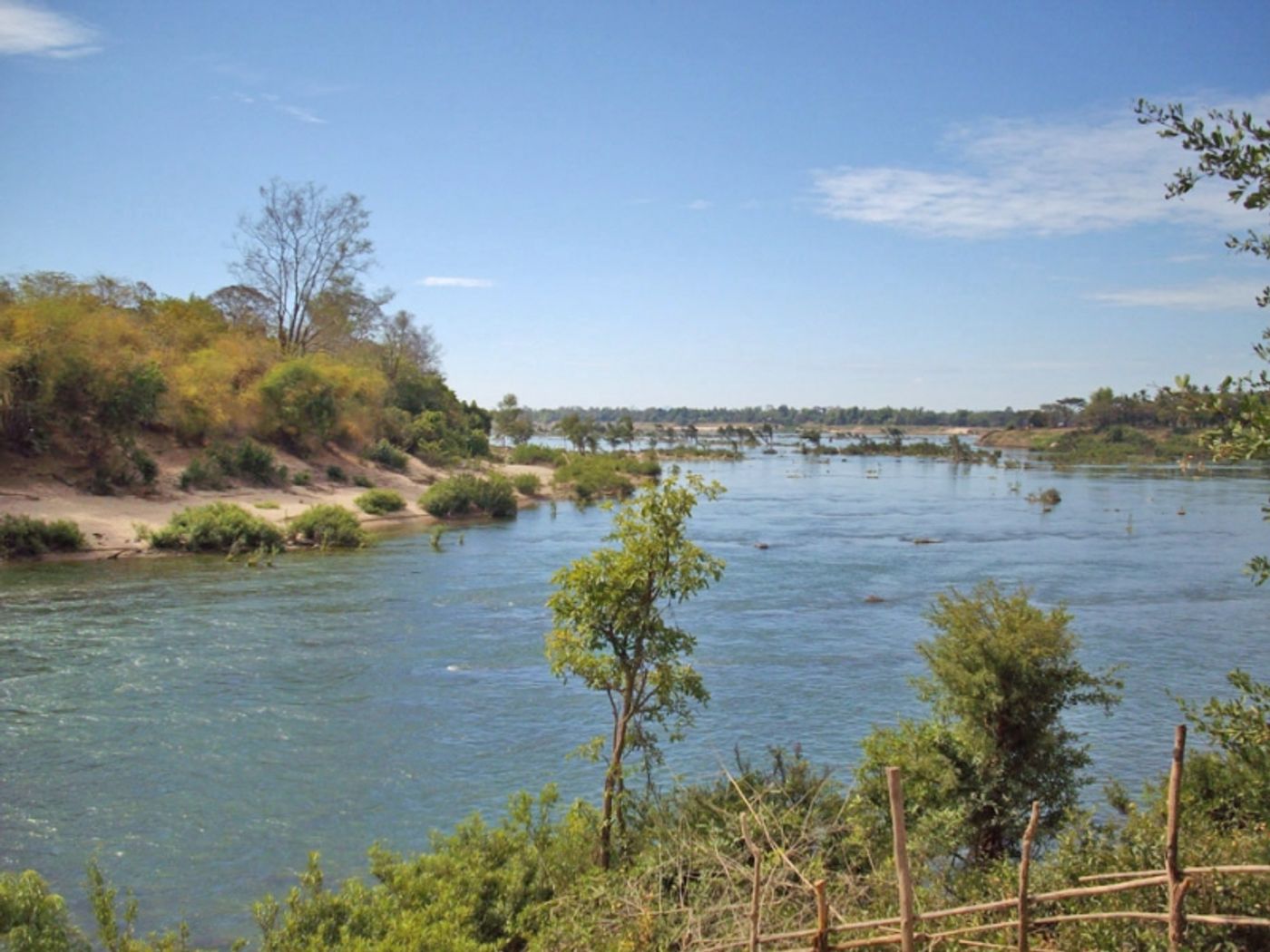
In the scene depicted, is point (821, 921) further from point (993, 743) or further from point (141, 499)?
point (141, 499)

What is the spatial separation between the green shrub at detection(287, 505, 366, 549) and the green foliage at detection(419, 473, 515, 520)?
10.8 metres

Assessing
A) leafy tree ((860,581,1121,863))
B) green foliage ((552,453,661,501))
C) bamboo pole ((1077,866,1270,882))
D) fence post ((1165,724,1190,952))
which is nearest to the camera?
bamboo pole ((1077,866,1270,882))

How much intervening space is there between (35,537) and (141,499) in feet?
22.9

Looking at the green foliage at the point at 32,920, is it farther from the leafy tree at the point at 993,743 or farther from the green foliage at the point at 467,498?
the green foliage at the point at 467,498

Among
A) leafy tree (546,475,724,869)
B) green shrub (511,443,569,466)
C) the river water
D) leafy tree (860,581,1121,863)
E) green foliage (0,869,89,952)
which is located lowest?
the river water

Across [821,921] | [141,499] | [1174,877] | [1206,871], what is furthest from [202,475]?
[1174,877]

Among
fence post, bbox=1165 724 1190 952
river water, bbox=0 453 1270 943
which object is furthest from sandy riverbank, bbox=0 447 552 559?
fence post, bbox=1165 724 1190 952

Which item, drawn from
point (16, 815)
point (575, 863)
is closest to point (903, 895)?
point (575, 863)

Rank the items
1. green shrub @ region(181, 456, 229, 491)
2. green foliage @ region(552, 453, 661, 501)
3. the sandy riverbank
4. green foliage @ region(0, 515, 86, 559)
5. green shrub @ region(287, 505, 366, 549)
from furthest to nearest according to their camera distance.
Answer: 1. green foliage @ region(552, 453, 661, 501)
2. green shrub @ region(181, 456, 229, 491)
3. green shrub @ region(287, 505, 366, 549)
4. the sandy riverbank
5. green foliage @ region(0, 515, 86, 559)

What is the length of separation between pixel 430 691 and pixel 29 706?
7.40m

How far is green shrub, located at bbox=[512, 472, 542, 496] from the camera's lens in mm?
60688

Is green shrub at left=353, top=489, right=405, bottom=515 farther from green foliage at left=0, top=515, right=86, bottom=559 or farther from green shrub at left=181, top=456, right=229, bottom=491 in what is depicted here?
green foliage at left=0, top=515, right=86, bottom=559

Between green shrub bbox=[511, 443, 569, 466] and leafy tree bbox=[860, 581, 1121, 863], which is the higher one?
green shrub bbox=[511, 443, 569, 466]

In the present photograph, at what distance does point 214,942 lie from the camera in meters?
11.0
